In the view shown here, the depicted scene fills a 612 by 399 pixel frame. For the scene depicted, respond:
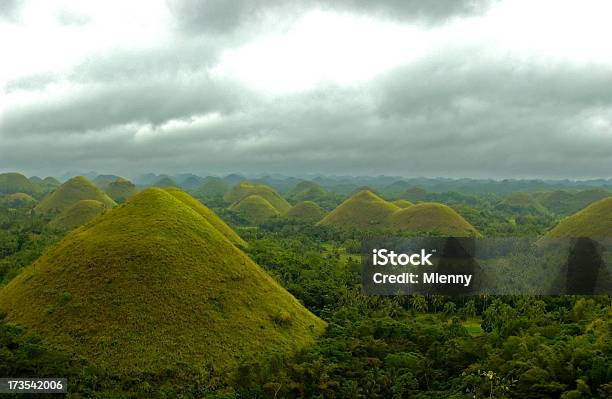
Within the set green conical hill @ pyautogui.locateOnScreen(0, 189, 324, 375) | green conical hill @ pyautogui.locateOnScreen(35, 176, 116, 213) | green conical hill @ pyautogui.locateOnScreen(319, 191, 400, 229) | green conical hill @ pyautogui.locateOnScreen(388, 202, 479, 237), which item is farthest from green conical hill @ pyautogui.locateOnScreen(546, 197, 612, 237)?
green conical hill @ pyautogui.locateOnScreen(35, 176, 116, 213)

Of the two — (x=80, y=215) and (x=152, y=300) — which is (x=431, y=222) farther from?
(x=152, y=300)

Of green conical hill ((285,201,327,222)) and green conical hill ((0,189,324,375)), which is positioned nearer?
green conical hill ((0,189,324,375))

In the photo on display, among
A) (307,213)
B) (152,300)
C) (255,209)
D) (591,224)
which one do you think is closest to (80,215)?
(255,209)

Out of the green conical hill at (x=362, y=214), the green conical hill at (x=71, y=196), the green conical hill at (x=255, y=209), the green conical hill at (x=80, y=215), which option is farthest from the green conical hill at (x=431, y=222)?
the green conical hill at (x=71, y=196)

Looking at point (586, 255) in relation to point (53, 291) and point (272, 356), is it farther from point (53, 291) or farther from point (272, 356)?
point (53, 291)

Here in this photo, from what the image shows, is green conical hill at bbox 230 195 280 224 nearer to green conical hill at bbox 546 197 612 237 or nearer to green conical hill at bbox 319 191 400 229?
green conical hill at bbox 319 191 400 229

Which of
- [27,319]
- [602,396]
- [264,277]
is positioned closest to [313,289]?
[264,277]

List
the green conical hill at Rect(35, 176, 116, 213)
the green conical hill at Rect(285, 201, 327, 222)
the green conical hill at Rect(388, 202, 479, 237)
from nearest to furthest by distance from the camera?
1. the green conical hill at Rect(388, 202, 479, 237)
2. the green conical hill at Rect(35, 176, 116, 213)
3. the green conical hill at Rect(285, 201, 327, 222)
